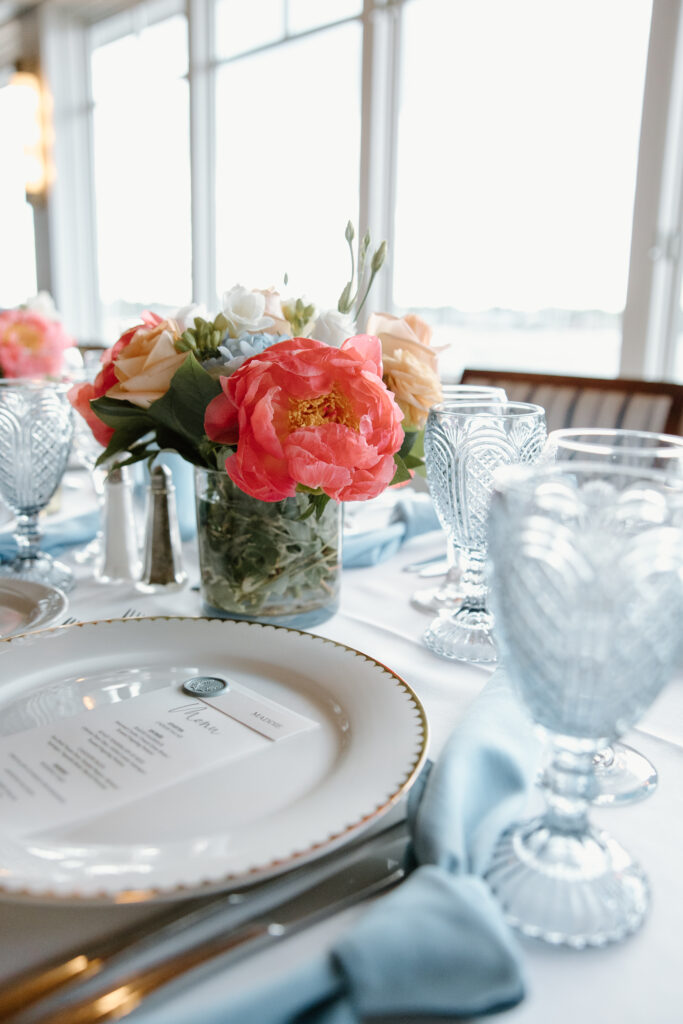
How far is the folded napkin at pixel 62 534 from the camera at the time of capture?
99 cm

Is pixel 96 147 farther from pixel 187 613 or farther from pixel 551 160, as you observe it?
pixel 187 613

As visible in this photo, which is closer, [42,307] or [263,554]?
[263,554]

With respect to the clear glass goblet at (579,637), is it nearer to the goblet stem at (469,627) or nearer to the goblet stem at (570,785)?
the goblet stem at (570,785)

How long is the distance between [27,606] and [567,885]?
21.2 inches

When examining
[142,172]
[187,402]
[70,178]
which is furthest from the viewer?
[70,178]

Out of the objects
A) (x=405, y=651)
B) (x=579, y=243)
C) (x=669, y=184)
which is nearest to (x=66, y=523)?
(x=405, y=651)

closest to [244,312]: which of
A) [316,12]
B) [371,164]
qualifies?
[371,164]

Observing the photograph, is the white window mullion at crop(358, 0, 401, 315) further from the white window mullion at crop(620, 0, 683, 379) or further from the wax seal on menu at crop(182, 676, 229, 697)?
the wax seal on menu at crop(182, 676, 229, 697)

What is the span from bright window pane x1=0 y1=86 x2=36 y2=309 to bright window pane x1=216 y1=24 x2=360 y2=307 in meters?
2.42

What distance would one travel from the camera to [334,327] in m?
0.71

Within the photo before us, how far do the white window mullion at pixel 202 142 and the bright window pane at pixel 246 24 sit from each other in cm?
6

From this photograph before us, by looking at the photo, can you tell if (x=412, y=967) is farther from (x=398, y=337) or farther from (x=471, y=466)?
(x=398, y=337)

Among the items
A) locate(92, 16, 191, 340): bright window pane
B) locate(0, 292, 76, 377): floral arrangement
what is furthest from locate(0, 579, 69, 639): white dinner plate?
locate(92, 16, 191, 340): bright window pane

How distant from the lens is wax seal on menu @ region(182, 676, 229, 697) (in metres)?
0.55
